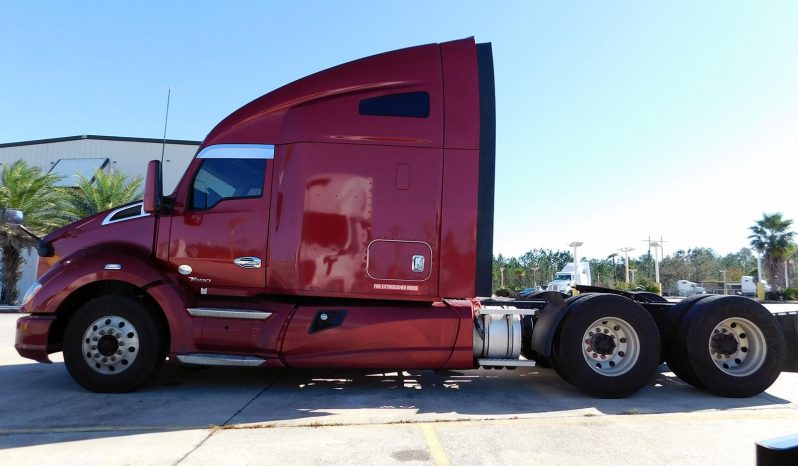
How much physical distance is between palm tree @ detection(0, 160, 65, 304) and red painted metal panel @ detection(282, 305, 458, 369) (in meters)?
21.4

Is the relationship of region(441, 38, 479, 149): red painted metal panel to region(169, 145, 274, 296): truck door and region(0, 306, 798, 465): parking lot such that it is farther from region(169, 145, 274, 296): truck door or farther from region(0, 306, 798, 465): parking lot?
region(0, 306, 798, 465): parking lot

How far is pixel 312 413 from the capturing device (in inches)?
189

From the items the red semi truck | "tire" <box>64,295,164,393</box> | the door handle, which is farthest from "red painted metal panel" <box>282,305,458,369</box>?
"tire" <box>64,295,164,393</box>

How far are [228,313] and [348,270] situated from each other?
4.56 ft

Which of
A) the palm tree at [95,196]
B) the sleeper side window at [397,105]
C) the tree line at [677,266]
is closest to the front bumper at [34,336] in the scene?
the sleeper side window at [397,105]

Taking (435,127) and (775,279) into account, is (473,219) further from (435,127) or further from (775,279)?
(775,279)

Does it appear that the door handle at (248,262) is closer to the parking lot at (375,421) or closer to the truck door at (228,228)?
the truck door at (228,228)

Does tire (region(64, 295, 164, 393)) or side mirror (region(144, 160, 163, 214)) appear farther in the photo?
side mirror (region(144, 160, 163, 214))

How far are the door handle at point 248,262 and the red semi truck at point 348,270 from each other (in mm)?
17

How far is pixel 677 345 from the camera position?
19.0 ft

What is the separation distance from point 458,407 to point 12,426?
4.05 m

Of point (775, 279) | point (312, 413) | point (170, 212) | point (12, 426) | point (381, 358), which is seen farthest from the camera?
point (775, 279)

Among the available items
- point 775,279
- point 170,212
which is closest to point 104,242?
point 170,212

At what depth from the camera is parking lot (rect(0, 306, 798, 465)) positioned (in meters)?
3.70
